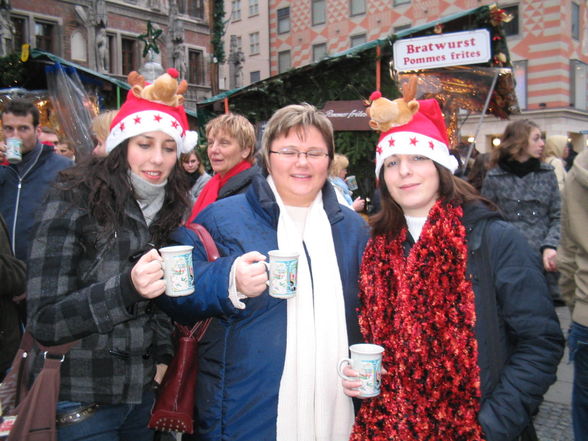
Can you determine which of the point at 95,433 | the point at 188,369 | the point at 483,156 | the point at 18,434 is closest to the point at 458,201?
the point at 188,369

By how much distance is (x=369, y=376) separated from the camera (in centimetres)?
181

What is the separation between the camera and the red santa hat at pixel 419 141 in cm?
204

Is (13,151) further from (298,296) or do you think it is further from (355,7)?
(355,7)

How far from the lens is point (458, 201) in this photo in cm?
197

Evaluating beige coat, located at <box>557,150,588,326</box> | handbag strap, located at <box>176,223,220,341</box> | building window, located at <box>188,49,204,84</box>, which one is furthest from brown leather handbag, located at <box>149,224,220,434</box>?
building window, located at <box>188,49,204,84</box>

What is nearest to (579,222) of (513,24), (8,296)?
(8,296)

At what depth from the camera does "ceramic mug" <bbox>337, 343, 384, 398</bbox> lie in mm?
1808

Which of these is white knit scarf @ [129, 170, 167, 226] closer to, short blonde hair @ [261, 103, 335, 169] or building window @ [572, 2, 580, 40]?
short blonde hair @ [261, 103, 335, 169]

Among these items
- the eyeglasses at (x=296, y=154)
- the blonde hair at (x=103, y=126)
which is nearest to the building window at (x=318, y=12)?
the blonde hair at (x=103, y=126)

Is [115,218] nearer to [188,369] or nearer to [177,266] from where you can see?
[177,266]

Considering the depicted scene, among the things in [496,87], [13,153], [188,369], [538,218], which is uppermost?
[496,87]

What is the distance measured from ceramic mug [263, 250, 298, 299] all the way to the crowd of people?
59mm

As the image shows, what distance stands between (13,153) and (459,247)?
10.5 feet

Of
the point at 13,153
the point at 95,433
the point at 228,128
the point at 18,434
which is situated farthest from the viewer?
the point at 228,128
